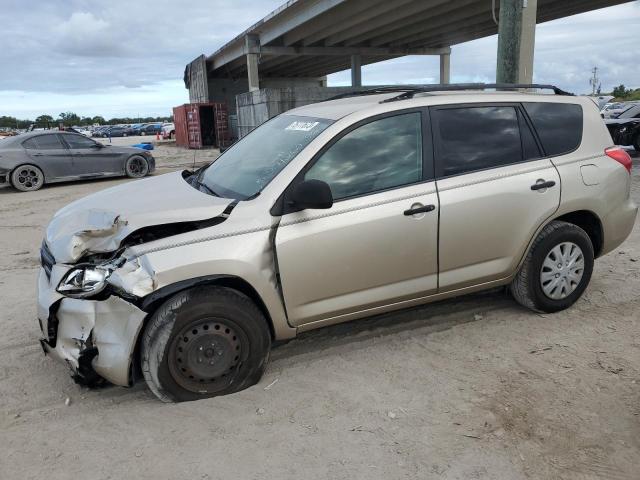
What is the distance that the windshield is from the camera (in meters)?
3.53

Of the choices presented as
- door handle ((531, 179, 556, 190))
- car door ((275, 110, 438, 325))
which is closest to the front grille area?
car door ((275, 110, 438, 325))

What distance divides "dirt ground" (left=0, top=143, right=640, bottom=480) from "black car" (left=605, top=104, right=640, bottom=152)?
13271mm

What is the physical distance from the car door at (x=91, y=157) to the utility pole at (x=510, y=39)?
387 inches

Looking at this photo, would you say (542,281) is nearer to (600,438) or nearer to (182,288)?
(600,438)

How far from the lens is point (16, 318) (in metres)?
4.54

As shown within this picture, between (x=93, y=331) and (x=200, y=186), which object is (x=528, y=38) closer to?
(x=200, y=186)

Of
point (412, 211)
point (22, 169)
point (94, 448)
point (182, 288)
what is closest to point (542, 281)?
point (412, 211)

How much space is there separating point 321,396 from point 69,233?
1.83 m

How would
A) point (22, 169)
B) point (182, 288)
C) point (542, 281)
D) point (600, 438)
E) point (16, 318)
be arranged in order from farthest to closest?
point (22, 169) < point (16, 318) < point (542, 281) < point (182, 288) < point (600, 438)

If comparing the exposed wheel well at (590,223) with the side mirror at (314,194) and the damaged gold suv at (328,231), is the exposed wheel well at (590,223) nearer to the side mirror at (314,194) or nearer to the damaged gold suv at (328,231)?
the damaged gold suv at (328,231)

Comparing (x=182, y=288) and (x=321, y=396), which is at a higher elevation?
(x=182, y=288)

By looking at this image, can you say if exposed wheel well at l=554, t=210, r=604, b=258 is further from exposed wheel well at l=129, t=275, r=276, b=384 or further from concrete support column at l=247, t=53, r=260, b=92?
concrete support column at l=247, t=53, r=260, b=92

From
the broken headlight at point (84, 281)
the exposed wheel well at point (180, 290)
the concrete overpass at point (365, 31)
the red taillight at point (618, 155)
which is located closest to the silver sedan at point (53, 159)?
the broken headlight at point (84, 281)

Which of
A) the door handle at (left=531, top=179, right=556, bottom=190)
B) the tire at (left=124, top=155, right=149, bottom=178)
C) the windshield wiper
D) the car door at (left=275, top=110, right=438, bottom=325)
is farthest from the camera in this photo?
A: the tire at (left=124, top=155, right=149, bottom=178)
